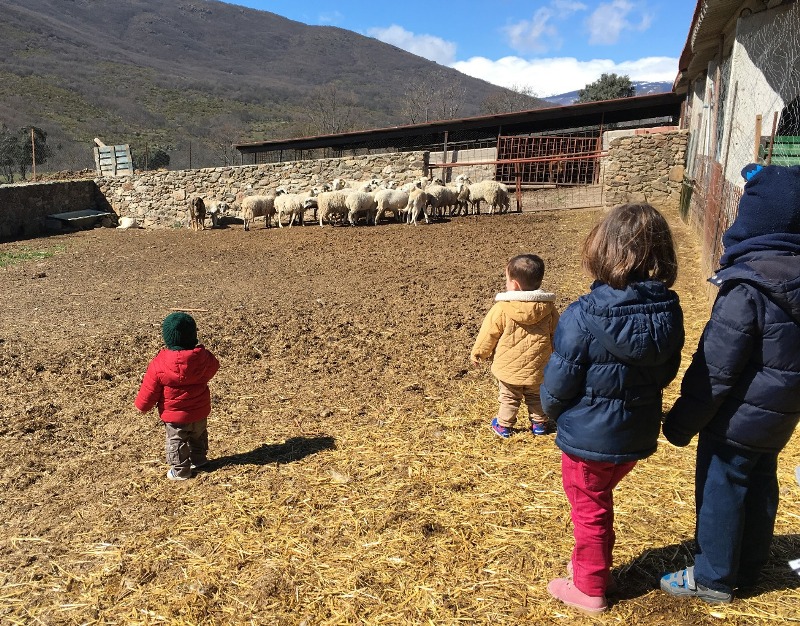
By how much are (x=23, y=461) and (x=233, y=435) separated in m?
1.34

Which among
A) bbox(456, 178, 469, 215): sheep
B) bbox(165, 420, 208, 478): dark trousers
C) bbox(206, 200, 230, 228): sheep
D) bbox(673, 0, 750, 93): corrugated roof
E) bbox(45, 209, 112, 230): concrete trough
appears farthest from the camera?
bbox(206, 200, 230, 228): sheep

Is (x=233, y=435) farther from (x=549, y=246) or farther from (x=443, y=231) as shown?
(x=443, y=231)

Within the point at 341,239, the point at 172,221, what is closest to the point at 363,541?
the point at 341,239

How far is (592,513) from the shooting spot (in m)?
2.40

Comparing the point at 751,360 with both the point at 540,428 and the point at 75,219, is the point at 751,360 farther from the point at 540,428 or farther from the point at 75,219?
the point at 75,219

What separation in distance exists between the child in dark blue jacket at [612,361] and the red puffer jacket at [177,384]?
2.25 m

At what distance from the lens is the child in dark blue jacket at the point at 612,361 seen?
2211 mm

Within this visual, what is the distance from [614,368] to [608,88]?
53.8 meters

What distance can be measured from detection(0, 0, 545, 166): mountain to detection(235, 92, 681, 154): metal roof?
1881 centimetres

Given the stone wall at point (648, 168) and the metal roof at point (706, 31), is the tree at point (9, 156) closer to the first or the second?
the stone wall at point (648, 168)

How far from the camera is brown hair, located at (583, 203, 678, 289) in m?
2.24

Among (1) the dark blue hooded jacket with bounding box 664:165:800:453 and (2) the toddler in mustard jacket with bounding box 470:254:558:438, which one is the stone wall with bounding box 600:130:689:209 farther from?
(1) the dark blue hooded jacket with bounding box 664:165:800:453

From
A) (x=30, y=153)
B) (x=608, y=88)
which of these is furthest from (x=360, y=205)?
(x=608, y=88)

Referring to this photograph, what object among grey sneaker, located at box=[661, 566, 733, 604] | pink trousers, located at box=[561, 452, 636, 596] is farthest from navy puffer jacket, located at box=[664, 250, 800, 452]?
grey sneaker, located at box=[661, 566, 733, 604]
